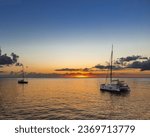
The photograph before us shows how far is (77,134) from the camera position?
3.50 metres

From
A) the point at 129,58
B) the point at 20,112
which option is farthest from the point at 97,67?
the point at 20,112

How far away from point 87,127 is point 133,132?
1.98 feet

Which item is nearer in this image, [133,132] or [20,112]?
[133,132]

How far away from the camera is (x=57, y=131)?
355 cm

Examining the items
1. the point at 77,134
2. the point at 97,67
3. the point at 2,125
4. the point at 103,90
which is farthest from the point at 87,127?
the point at 103,90

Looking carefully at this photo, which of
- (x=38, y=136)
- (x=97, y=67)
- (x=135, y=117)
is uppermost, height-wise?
(x=97, y=67)

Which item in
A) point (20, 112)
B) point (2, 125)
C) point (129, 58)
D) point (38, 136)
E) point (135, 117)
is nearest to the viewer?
point (38, 136)

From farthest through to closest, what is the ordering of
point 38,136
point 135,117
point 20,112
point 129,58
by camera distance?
point 20,112, point 135,117, point 129,58, point 38,136

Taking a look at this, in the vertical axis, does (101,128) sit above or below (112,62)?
below

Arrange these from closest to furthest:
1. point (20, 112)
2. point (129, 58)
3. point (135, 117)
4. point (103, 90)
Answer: point (129, 58)
point (135, 117)
point (20, 112)
point (103, 90)

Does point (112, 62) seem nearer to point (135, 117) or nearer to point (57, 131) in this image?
point (135, 117)

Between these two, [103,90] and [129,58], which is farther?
[103,90]

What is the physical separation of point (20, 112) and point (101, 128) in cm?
716

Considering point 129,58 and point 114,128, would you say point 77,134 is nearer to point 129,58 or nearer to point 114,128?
point 114,128
